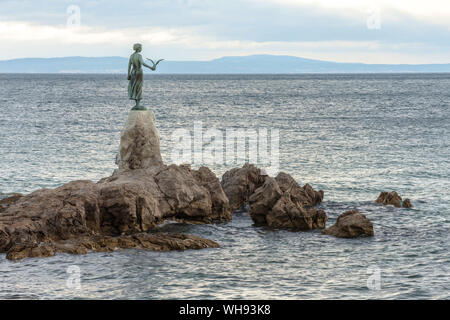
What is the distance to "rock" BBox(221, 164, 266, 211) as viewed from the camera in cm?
3061

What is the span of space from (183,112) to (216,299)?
7374 cm

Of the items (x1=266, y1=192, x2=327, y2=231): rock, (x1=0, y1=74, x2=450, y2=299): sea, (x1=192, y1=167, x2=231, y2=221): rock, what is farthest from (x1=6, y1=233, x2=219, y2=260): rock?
(x1=192, y1=167, x2=231, y2=221): rock

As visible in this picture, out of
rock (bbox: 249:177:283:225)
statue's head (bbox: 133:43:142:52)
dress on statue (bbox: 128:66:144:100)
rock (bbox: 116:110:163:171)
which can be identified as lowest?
rock (bbox: 249:177:283:225)

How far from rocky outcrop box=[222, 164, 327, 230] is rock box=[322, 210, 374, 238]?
51.4 inches

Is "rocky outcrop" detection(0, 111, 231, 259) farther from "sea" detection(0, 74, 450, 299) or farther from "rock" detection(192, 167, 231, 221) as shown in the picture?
"sea" detection(0, 74, 450, 299)

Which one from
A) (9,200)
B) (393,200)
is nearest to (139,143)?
(9,200)

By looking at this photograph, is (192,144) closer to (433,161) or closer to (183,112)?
(433,161)

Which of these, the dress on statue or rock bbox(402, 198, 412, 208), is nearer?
the dress on statue

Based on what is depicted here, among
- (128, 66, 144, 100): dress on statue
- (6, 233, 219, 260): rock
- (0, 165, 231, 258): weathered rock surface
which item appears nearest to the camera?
(6, 233, 219, 260): rock

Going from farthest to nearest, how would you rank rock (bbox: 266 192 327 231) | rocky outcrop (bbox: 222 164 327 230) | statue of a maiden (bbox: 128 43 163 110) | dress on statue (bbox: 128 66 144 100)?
A: dress on statue (bbox: 128 66 144 100) → statue of a maiden (bbox: 128 43 163 110) → rocky outcrop (bbox: 222 164 327 230) → rock (bbox: 266 192 327 231)

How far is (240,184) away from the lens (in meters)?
30.9

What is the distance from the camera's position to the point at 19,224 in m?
22.5
